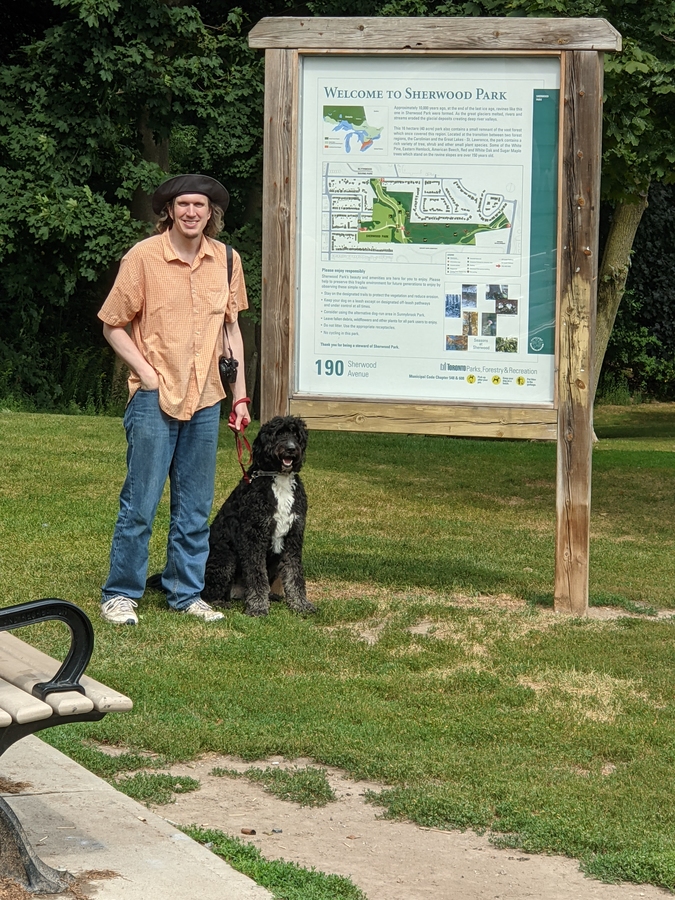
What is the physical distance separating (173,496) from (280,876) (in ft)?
11.6

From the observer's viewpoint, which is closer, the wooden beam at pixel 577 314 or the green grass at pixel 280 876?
the green grass at pixel 280 876

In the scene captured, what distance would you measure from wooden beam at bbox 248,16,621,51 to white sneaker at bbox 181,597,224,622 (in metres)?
3.16

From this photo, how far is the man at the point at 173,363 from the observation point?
669cm

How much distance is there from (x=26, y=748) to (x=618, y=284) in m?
18.8

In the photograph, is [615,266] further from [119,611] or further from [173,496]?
[119,611]

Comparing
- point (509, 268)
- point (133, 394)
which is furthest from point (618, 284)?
point (133, 394)

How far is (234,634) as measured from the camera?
21.8 feet

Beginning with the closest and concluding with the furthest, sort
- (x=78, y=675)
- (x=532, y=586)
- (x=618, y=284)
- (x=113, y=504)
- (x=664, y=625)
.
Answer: (x=78, y=675) < (x=664, y=625) < (x=532, y=586) < (x=113, y=504) < (x=618, y=284)

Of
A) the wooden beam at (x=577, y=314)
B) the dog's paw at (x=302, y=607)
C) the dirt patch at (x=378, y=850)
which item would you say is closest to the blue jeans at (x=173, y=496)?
the dog's paw at (x=302, y=607)

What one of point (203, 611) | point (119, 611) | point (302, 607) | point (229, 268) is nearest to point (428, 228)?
point (229, 268)

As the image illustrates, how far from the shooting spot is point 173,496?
7.08 metres

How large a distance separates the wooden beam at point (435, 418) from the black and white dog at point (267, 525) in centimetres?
51

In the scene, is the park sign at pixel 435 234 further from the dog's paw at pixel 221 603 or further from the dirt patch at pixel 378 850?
the dirt patch at pixel 378 850

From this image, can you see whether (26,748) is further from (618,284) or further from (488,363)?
(618,284)
